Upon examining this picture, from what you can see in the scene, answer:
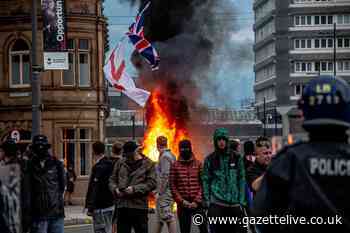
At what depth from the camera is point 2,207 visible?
9.09 m

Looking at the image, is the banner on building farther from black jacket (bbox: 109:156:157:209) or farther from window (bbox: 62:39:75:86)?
black jacket (bbox: 109:156:157:209)

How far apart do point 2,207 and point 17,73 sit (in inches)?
1063

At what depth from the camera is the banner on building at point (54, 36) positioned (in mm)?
26531

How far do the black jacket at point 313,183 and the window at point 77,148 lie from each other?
31046mm

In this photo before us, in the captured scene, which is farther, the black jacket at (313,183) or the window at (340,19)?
the window at (340,19)

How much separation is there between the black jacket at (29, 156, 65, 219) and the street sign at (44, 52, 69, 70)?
15.4 metres

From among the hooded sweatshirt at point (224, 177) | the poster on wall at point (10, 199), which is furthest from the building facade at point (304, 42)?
the poster on wall at point (10, 199)

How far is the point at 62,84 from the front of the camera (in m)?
35.5

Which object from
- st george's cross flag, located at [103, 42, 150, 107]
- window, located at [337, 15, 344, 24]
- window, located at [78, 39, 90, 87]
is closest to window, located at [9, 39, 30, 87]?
window, located at [78, 39, 90, 87]

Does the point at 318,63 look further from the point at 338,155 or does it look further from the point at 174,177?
the point at 338,155

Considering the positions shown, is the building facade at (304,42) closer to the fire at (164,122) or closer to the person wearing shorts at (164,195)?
the fire at (164,122)

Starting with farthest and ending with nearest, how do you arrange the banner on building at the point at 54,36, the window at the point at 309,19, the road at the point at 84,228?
the window at the point at 309,19 < the banner on building at the point at 54,36 < the road at the point at 84,228

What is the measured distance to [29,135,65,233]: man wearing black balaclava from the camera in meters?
10.9

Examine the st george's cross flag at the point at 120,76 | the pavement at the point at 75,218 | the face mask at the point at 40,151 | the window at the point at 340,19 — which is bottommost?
the pavement at the point at 75,218
